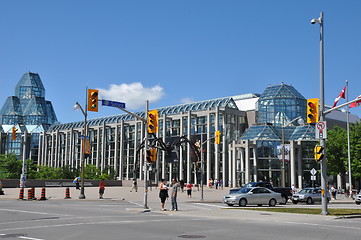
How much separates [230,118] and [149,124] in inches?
2583

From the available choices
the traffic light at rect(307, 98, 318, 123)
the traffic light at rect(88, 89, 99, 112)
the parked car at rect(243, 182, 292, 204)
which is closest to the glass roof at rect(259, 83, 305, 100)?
the parked car at rect(243, 182, 292, 204)

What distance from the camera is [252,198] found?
3117cm

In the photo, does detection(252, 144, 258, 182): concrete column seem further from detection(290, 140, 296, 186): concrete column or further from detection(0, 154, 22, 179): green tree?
detection(0, 154, 22, 179): green tree

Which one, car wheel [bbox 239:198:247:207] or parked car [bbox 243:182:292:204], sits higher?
parked car [bbox 243:182:292:204]

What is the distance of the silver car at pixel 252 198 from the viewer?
30.8m

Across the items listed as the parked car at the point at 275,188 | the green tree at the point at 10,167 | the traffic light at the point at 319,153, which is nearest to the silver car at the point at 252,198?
the parked car at the point at 275,188

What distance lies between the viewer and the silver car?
30812 millimetres

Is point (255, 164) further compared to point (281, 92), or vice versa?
point (281, 92)

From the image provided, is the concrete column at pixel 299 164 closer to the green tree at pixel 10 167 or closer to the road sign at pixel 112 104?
the road sign at pixel 112 104

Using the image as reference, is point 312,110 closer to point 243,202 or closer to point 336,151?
point 243,202

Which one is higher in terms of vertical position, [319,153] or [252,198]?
[319,153]

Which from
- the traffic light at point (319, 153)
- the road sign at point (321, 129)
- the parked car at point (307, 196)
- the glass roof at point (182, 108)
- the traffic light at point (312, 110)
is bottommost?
the parked car at point (307, 196)

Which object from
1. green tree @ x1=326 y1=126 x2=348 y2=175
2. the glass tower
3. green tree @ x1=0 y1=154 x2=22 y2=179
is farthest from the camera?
the glass tower

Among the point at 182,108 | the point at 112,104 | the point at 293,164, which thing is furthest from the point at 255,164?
the point at 112,104
